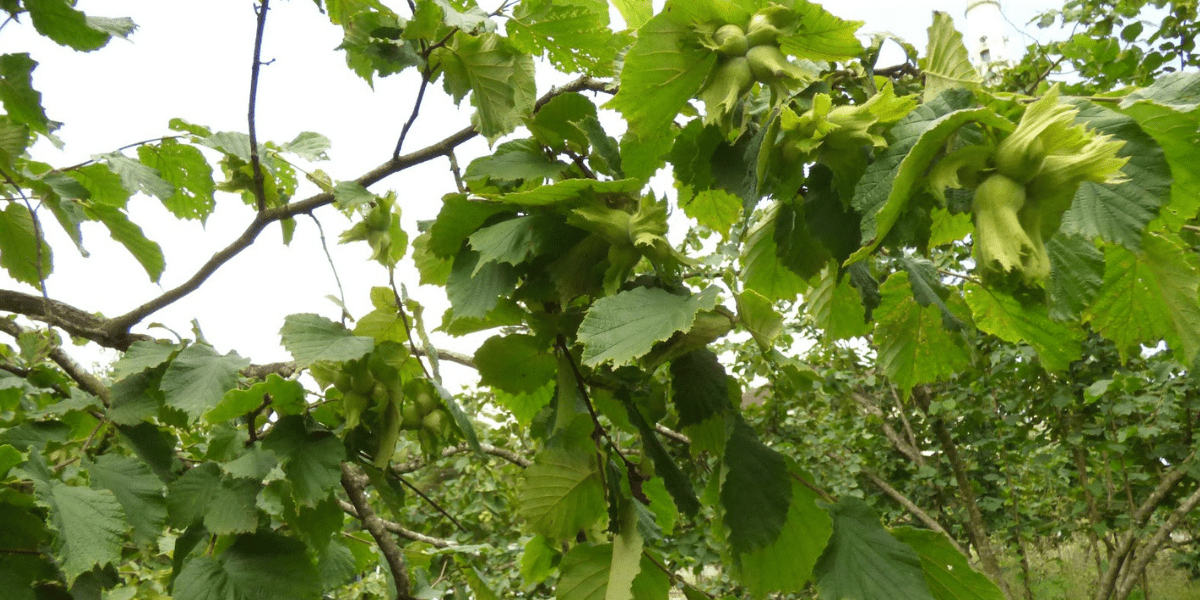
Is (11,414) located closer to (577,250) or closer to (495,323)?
(495,323)

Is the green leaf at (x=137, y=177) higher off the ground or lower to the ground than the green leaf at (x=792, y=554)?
higher

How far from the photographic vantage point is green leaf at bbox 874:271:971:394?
82cm

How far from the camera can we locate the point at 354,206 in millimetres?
856

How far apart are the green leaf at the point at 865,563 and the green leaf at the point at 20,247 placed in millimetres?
1297

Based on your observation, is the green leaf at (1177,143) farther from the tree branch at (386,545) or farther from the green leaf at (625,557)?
the tree branch at (386,545)

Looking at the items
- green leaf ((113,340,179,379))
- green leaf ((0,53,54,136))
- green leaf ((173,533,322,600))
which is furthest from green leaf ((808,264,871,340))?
green leaf ((0,53,54,136))

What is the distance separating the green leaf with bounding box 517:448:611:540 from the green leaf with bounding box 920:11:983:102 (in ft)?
1.47

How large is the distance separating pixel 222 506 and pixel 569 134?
0.53m

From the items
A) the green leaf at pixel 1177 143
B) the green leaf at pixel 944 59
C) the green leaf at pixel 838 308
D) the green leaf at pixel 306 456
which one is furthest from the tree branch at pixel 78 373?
the green leaf at pixel 1177 143

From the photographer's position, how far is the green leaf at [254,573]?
2.48ft

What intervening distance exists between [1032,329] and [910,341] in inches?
4.9

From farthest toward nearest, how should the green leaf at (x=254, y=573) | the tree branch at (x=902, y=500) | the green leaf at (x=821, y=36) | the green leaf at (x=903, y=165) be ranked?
the tree branch at (x=902, y=500) → the green leaf at (x=254, y=573) → the green leaf at (x=821, y=36) → the green leaf at (x=903, y=165)

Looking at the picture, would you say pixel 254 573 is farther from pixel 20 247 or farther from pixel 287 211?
pixel 20 247

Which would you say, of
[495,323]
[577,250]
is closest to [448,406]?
[495,323]
